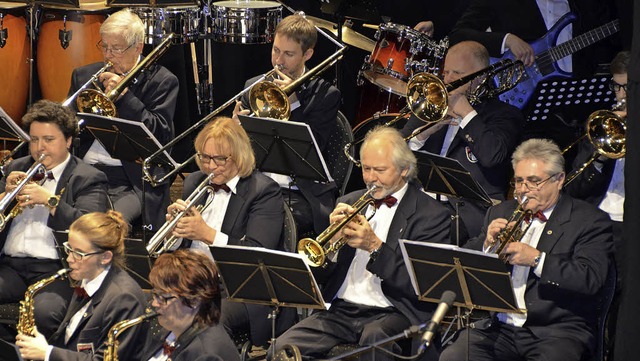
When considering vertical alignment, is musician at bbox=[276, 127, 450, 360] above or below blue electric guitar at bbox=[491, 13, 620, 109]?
below

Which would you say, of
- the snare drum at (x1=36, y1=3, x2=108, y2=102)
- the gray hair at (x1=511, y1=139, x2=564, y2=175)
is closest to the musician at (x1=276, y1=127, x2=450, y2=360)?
the gray hair at (x1=511, y1=139, x2=564, y2=175)

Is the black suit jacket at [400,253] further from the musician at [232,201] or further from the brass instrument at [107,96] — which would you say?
the brass instrument at [107,96]

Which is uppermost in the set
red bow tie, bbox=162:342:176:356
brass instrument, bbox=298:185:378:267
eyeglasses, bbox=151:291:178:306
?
eyeglasses, bbox=151:291:178:306

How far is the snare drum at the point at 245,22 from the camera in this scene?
8211 millimetres

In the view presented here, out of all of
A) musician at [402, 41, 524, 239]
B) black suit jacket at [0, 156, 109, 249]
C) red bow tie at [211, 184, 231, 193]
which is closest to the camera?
red bow tie at [211, 184, 231, 193]

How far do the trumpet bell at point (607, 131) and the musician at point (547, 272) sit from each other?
0.68 meters

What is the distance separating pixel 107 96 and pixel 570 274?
3557 millimetres

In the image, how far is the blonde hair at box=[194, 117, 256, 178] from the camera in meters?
5.82

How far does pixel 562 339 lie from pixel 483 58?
2450 millimetres

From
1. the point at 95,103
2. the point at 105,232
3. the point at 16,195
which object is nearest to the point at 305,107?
the point at 95,103

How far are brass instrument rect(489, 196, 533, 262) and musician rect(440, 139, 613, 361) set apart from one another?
0.09ft

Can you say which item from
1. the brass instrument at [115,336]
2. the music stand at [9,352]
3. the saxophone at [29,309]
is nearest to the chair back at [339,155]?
the saxophone at [29,309]

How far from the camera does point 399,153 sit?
5.54 m

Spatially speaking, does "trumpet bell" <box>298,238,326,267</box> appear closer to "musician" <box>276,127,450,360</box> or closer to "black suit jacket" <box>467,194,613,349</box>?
"musician" <box>276,127,450,360</box>
